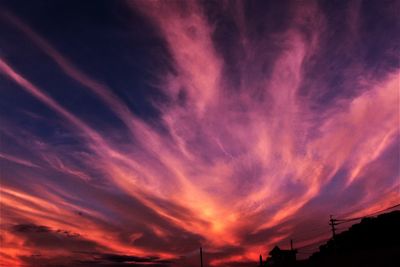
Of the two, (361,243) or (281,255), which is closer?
(361,243)

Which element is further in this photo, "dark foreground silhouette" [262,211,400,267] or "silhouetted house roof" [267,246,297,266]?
"silhouetted house roof" [267,246,297,266]

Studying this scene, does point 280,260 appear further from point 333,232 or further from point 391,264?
point 391,264

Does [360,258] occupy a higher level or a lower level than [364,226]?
lower

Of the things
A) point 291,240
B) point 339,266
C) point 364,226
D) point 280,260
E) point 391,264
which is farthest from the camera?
point 291,240

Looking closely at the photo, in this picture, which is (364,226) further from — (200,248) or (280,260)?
(200,248)

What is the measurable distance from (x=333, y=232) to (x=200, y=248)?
30.0 meters

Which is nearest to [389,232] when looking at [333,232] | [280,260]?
[333,232]

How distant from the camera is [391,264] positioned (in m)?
33.1

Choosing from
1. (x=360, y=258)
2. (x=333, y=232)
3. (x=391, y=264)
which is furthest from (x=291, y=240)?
(x=391, y=264)

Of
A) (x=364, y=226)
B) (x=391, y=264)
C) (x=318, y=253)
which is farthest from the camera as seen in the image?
(x=318, y=253)

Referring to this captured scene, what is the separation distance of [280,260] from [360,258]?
36506 millimetres

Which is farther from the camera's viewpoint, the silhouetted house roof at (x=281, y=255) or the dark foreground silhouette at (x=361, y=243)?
the silhouetted house roof at (x=281, y=255)

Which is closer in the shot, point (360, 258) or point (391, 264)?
point (391, 264)

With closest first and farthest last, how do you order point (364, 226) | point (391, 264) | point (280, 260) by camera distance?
point (391, 264), point (364, 226), point (280, 260)
